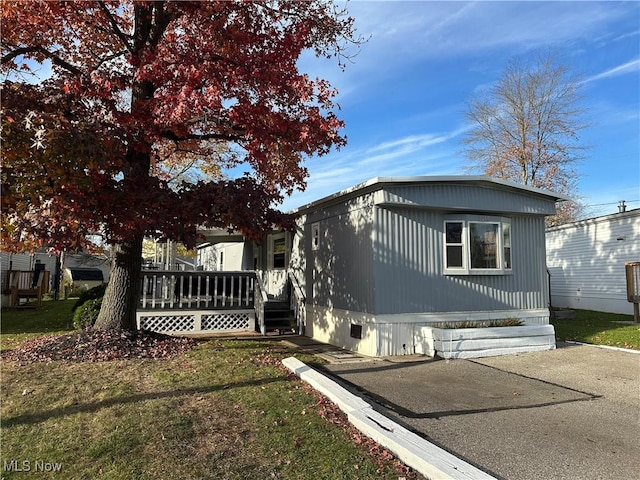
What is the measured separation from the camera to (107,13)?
747cm

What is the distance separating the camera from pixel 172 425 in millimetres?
4457

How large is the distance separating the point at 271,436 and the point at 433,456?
1.45 meters

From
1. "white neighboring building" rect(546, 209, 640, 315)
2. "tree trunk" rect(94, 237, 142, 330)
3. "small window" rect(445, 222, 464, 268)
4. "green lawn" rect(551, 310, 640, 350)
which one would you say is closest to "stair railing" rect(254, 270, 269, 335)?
"tree trunk" rect(94, 237, 142, 330)

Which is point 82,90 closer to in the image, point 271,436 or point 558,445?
point 271,436

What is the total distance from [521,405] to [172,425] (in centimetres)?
388

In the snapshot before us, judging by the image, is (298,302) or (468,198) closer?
(468,198)

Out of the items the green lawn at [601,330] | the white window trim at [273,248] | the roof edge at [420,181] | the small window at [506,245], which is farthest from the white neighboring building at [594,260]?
the white window trim at [273,248]

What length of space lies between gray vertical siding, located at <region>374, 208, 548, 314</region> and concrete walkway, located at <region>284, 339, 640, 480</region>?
3.87 ft

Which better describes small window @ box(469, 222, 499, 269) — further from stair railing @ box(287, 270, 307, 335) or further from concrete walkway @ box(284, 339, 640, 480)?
stair railing @ box(287, 270, 307, 335)

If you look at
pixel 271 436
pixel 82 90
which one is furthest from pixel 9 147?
pixel 271 436

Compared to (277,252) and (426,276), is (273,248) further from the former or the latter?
(426,276)

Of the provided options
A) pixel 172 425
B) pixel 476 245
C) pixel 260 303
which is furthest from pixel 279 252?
pixel 172 425

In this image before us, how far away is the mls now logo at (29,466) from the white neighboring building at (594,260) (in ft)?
54.5

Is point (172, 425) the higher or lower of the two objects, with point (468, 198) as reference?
lower
